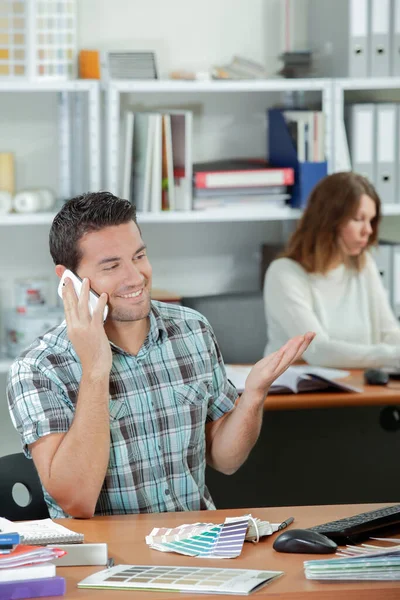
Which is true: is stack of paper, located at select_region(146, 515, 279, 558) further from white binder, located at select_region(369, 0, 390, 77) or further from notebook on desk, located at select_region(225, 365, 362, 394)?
white binder, located at select_region(369, 0, 390, 77)

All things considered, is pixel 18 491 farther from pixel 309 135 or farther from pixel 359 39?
pixel 359 39

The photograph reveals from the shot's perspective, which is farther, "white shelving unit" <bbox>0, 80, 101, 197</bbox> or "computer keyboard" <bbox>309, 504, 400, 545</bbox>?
"white shelving unit" <bbox>0, 80, 101, 197</bbox>

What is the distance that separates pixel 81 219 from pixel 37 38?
5.58 feet

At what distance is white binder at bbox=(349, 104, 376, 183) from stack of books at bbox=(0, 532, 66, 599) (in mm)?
2585

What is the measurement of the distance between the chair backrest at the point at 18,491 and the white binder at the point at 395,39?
92.9 inches

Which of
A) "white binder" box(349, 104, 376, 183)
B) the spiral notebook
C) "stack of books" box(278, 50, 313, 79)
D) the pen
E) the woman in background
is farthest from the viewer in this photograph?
"stack of books" box(278, 50, 313, 79)

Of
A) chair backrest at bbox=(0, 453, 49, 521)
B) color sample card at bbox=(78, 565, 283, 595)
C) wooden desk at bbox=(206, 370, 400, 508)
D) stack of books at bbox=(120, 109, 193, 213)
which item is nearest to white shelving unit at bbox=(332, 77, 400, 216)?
stack of books at bbox=(120, 109, 193, 213)

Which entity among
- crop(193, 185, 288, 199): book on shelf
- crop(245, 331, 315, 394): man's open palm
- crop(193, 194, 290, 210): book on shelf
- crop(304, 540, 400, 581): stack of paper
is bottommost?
crop(304, 540, 400, 581): stack of paper

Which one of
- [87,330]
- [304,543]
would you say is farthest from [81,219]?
[304,543]

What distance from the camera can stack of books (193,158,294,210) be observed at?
3602 mm

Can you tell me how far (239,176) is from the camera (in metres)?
3.62

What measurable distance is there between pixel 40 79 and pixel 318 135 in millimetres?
1034

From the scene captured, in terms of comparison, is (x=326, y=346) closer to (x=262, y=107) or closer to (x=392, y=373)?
(x=392, y=373)

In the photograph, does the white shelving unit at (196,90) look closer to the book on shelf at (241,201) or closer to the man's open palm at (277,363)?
the book on shelf at (241,201)
